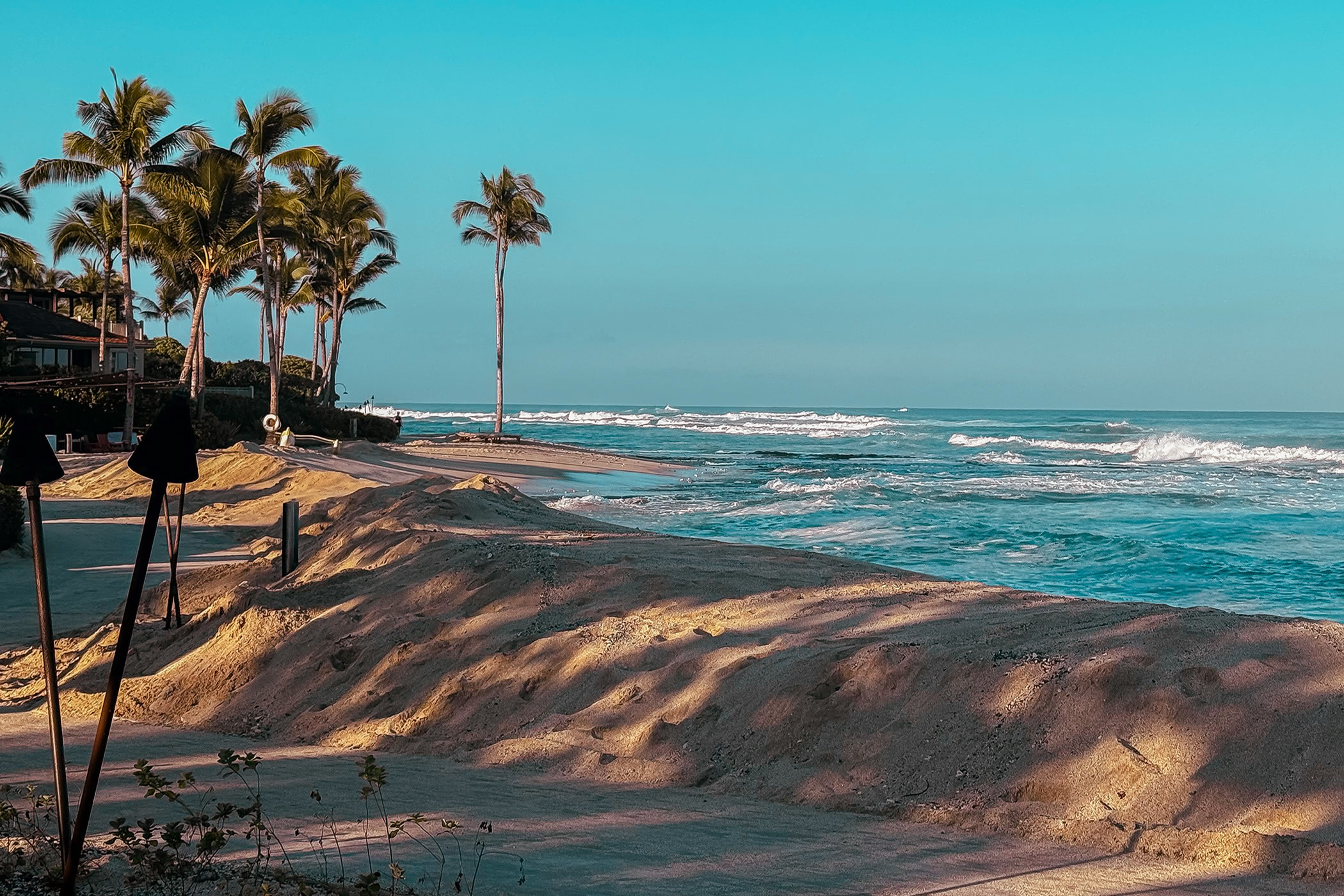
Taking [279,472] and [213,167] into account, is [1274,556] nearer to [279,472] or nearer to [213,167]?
[279,472]

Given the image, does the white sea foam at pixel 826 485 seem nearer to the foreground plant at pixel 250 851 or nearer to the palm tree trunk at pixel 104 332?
the palm tree trunk at pixel 104 332

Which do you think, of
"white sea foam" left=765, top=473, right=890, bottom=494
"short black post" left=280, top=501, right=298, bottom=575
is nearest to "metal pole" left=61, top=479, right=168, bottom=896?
"short black post" left=280, top=501, right=298, bottom=575

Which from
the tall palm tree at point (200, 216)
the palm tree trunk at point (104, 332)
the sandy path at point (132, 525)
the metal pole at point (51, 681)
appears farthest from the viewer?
the palm tree trunk at point (104, 332)

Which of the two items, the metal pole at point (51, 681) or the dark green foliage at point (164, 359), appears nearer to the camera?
the metal pole at point (51, 681)

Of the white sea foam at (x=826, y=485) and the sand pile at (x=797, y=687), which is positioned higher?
the sand pile at (x=797, y=687)

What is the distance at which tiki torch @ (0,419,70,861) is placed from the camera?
3783 millimetres

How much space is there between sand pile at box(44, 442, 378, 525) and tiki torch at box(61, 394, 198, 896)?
14.6 m

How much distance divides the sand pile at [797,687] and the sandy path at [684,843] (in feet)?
0.70

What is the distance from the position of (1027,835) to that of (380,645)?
4.85 m

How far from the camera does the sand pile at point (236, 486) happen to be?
1859 centimetres

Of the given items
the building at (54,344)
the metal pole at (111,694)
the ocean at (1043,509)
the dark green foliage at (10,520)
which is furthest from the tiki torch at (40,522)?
the building at (54,344)

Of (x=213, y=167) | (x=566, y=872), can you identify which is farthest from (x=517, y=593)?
(x=213, y=167)

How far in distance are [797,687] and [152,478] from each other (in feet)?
13.1

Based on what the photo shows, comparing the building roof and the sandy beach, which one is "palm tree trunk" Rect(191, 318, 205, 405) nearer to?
the building roof
